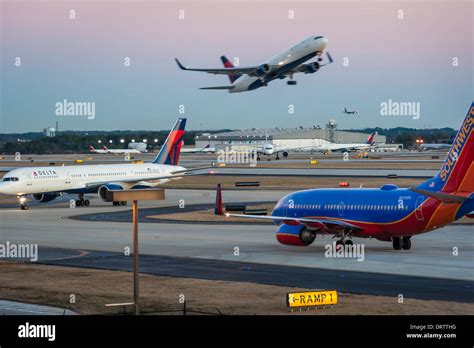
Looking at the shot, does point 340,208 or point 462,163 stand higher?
point 462,163

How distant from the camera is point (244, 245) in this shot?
56.4 m

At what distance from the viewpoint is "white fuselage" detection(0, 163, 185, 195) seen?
84625 millimetres

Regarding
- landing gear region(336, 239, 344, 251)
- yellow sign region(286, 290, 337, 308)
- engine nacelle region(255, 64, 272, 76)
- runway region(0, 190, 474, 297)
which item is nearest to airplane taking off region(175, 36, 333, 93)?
engine nacelle region(255, 64, 272, 76)

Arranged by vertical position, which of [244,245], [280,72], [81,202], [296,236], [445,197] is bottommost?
[244,245]

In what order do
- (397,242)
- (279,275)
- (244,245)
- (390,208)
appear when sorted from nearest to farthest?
(279,275), (390,208), (397,242), (244,245)

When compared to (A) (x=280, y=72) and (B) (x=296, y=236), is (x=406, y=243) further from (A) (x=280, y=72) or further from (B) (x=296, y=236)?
(A) (x=280, y=72)

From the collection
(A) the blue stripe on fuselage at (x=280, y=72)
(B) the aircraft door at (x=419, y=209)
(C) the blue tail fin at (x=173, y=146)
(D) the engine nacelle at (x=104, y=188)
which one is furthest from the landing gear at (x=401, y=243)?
(C) the blue tail fin at (x=173, y=146)

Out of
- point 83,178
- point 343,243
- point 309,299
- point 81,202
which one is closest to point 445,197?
point 343,243

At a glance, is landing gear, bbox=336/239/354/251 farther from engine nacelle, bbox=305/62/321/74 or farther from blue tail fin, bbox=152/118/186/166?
blue tail fin, bbox=152/118/186/166

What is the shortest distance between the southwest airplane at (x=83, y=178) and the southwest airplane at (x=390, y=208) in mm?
37139

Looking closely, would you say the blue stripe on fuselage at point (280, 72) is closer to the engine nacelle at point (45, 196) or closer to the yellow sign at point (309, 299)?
the engine nacelle at point (45, 196)

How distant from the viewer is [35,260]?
50875 mm

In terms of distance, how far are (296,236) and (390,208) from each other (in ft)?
20.5
